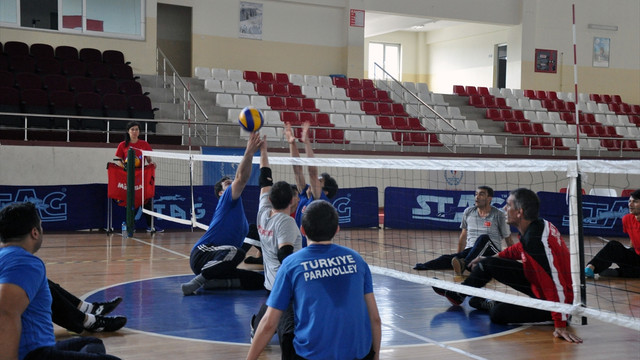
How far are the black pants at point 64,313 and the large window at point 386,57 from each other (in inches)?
1174

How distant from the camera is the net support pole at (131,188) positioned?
532 inches

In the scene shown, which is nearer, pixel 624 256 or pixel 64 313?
pixel 64 313

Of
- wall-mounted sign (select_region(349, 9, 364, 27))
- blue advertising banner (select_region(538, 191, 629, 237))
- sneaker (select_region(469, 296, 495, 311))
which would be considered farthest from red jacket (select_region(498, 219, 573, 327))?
wall-mounted sign (select_region(349, 9, 364, 27))

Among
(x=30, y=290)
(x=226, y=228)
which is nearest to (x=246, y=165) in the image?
(x=226, y=228)

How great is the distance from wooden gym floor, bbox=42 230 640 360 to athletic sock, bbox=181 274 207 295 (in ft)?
0.51

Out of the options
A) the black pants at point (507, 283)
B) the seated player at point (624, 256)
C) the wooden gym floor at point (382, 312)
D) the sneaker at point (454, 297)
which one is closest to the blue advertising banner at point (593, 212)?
the wooden gym floor at point (382, 312)

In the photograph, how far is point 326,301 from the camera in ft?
12.7

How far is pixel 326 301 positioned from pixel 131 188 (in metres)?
10.4

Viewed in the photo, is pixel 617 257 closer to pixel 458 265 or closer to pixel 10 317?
pixel 458 265

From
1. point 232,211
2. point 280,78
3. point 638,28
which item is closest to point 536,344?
point 232,211

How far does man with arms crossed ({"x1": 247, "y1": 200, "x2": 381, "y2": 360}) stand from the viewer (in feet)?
12.7

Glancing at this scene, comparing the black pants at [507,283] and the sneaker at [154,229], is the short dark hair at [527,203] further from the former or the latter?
the sneaker at [154,229]

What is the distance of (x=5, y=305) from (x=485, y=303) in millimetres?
5144

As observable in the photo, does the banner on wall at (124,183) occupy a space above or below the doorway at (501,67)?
below
